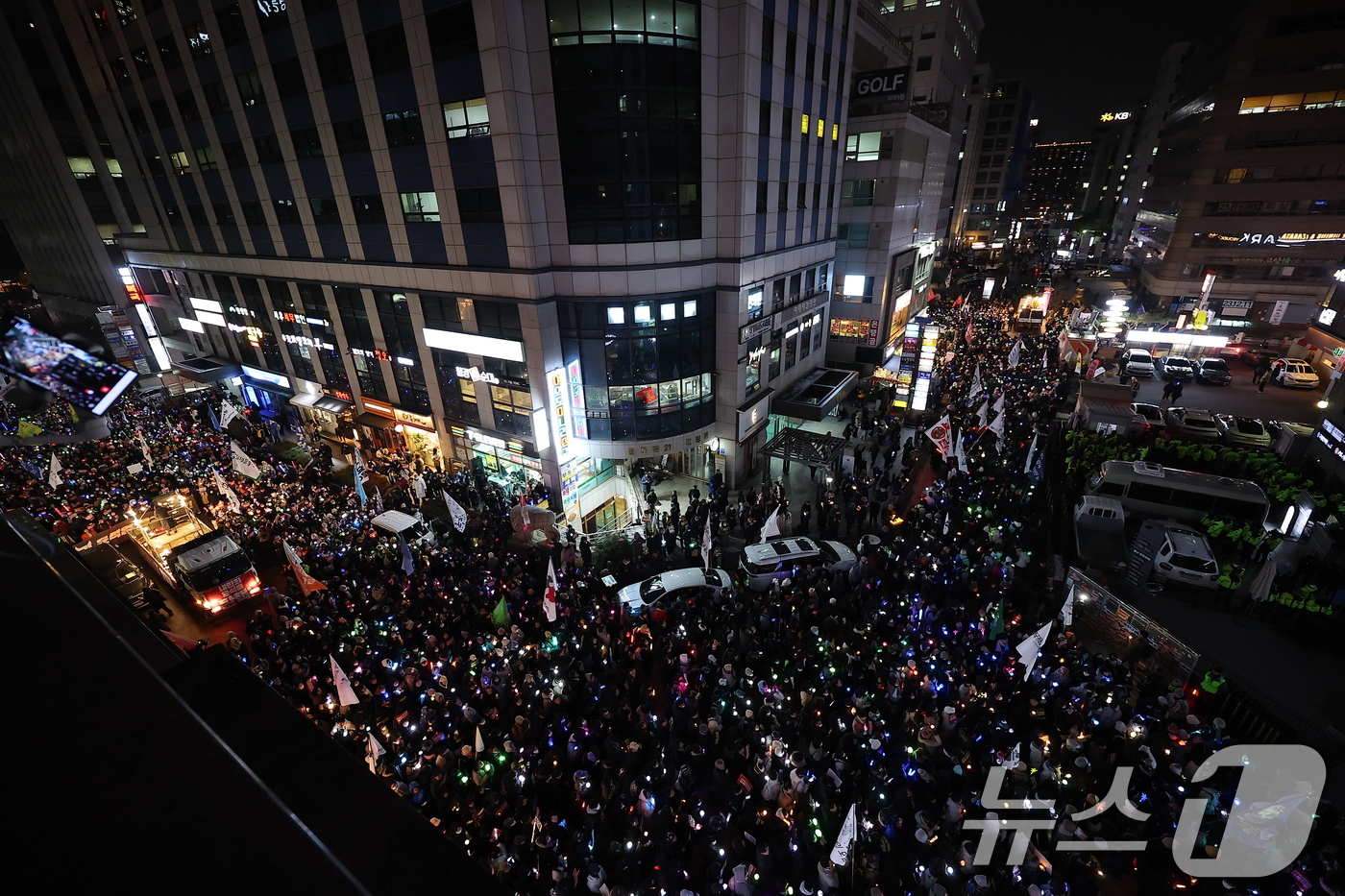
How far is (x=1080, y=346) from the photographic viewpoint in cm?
3925

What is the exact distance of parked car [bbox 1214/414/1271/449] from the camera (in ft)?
83.3

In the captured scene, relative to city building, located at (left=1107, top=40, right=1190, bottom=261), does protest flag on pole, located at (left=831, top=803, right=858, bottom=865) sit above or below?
below

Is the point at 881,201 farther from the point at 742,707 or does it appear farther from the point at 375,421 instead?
the point at 375,421

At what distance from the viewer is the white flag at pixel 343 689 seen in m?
12.2

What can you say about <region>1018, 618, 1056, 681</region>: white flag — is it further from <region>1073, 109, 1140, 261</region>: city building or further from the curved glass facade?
<region>1073, 109, 1140, 261</region>: city building

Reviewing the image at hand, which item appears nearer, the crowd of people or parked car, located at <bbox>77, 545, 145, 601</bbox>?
the crowd of people

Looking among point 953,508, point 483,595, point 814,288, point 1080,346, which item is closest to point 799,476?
point 953,508

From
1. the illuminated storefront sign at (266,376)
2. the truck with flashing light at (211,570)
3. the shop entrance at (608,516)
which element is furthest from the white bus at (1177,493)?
the illuminated storefront sign at (266,376)

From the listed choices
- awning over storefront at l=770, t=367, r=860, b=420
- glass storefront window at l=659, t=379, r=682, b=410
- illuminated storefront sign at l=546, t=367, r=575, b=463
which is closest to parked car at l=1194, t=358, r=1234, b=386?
awning over storefront at l=770, t=367, r=860, b=420

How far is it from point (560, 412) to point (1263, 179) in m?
55.1

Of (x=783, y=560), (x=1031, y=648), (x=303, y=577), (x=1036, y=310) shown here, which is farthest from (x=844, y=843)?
(x=1036, y=310)

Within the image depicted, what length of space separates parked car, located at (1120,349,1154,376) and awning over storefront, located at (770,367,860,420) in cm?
2011

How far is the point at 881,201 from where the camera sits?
3341 cm

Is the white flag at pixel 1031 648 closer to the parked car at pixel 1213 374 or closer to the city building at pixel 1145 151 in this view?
the parked car at pixel 1213 374
